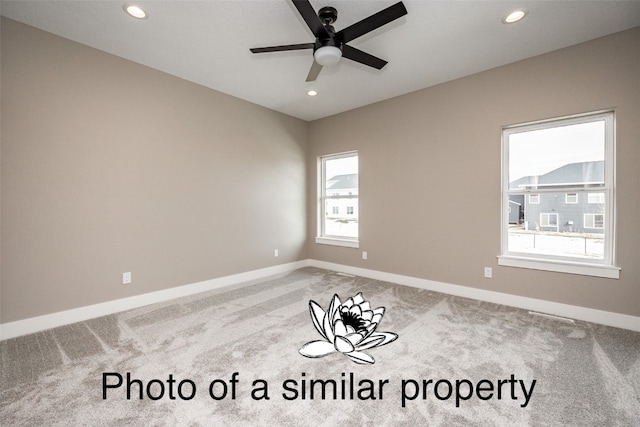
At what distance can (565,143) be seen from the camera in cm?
301

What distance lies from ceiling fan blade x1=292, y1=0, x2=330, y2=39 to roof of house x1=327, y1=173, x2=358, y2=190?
285 centimetres

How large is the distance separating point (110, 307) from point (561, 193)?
4.98 metres

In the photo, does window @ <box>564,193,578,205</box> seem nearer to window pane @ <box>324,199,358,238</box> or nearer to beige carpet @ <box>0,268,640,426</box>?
beige carpet @ <box>0,268,640,426</box>

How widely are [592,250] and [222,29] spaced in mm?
4218

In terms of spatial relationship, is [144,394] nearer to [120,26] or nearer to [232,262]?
[232,262]

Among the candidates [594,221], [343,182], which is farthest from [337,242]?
[594,221]

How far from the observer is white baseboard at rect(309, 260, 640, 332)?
2651 mm

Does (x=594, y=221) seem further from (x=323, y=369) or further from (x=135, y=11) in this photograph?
(x=135, y=11)

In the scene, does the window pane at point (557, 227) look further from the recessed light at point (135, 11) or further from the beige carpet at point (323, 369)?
the recessed light at point (135, 11)

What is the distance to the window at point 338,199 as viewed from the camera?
16.0 feet

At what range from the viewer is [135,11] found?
2.35m

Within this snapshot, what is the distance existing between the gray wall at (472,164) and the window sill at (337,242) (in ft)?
0.33
